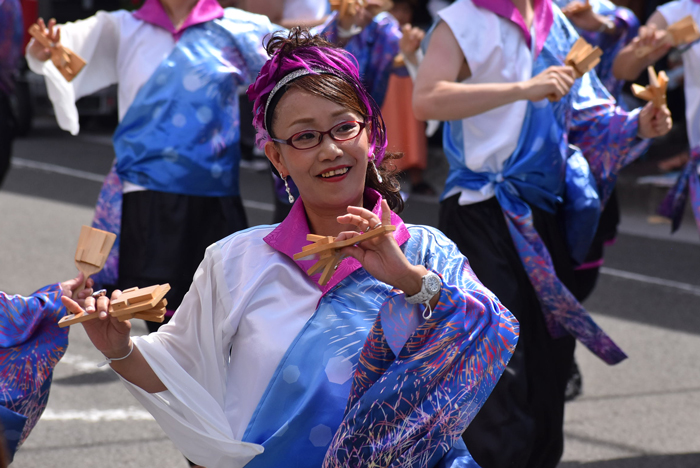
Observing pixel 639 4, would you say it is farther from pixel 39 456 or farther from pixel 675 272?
pixel 39 456

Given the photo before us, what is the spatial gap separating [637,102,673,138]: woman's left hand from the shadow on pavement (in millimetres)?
1294

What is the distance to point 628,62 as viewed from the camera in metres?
3.98

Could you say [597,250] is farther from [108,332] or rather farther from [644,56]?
[108,332]

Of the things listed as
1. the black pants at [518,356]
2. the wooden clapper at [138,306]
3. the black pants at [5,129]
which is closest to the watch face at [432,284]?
the wooden clapper at [138,306]

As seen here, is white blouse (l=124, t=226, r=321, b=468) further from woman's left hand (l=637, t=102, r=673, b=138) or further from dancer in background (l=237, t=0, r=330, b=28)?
dancer in background (l=237, t=0, r=330, b=28)

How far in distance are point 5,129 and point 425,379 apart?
13.9 feet

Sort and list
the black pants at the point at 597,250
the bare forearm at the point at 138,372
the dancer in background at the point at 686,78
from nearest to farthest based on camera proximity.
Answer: the bare forearm at the point at 138,372, the black pants at the point at 597,250, the dancer in background at the point at 686,78

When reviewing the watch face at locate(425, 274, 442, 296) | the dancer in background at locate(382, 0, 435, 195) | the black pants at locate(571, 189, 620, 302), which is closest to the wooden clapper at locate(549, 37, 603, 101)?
the black pants at locate(571, 189, 620, 302)

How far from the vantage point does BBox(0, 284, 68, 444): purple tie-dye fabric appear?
7.99 feet

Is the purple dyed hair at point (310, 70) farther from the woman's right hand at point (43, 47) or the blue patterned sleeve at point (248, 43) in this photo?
the woman's right hand at point (43, 47)

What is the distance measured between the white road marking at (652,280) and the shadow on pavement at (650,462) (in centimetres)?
255

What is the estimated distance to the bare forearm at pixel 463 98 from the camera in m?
3.04

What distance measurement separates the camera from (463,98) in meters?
3.07

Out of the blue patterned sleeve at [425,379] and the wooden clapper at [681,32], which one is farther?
the wooden clapper at [681,32]
